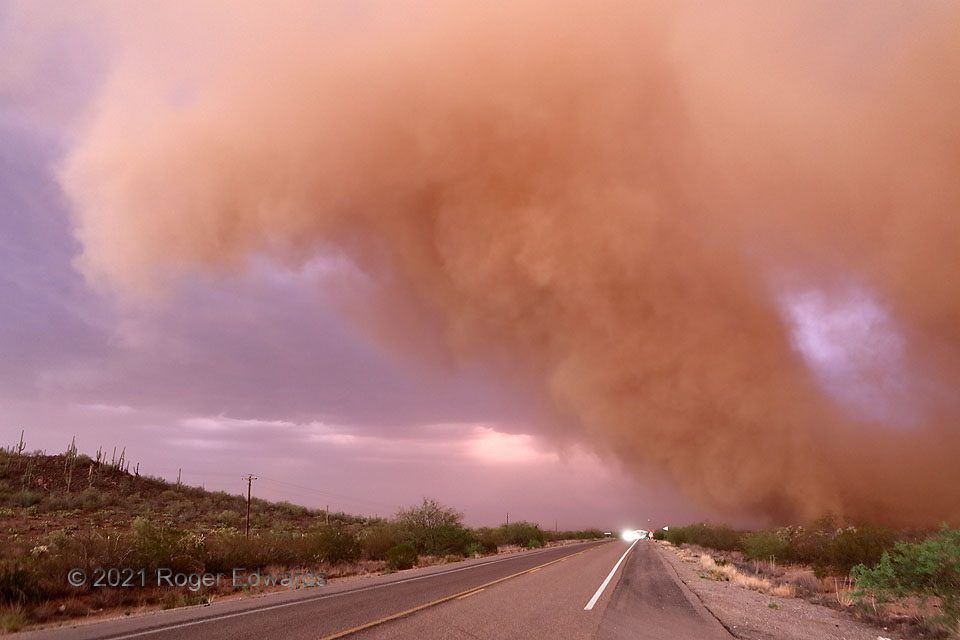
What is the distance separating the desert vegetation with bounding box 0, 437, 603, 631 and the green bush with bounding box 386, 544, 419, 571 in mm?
66

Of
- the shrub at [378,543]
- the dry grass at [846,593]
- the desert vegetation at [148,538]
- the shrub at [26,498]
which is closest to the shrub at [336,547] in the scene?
the desert vegetation at [148,538]

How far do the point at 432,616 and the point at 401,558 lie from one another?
14.2 m

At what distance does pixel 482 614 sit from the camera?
8.76 meters

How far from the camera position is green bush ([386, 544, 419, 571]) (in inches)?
814

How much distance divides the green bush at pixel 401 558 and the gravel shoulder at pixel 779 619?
10.7 meters

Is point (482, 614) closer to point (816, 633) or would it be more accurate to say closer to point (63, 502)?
point (816, 633)

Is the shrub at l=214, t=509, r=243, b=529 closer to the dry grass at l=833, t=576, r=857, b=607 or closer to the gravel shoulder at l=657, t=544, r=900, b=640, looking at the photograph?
the gravel shoulder at l=657, t=544, r=900, b=640

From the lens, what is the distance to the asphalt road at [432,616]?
7.18 meters

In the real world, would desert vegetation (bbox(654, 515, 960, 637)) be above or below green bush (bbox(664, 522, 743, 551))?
above

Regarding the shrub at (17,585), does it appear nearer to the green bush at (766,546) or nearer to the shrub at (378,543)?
the shrub at (378,543)

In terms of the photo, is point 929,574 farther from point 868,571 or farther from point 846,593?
point 846,593

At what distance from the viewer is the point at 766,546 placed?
92.0 feet

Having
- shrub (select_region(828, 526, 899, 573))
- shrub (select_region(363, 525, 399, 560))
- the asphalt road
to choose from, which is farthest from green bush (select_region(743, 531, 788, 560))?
shrub (select_region(363, 525, 399, 560))

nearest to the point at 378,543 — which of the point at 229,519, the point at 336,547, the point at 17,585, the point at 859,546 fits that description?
the point at 336,547
